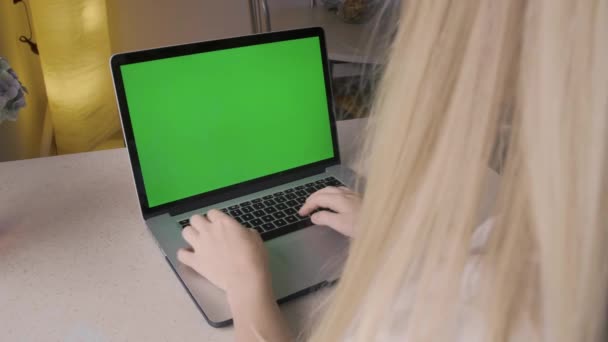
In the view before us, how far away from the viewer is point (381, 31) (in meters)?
0.56

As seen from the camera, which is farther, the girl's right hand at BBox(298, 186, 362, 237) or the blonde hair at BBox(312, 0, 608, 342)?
the girl's right hand at BBox(298, 186, 362, 237)

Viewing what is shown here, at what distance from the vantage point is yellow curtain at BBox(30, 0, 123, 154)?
1877mm

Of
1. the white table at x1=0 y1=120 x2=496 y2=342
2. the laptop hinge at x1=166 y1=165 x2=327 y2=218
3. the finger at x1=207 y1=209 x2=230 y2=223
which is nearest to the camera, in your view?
the white table at x1=0 y1=120 x2=496 y2=342

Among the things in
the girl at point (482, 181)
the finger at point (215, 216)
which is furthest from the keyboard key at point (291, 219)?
the girl at point (482, 181)

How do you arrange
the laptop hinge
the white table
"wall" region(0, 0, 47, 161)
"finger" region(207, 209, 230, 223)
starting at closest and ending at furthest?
the white table < "finger" region(207, 209, 230, 223) < the laptop hinge < "wall" region(0, 0, 47, 161)

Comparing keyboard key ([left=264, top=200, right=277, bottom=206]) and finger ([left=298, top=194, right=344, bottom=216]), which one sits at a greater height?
finger ([left=298, top=194, right=344, bottom=216])

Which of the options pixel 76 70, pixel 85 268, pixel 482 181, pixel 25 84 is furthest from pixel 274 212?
pixel 25 84

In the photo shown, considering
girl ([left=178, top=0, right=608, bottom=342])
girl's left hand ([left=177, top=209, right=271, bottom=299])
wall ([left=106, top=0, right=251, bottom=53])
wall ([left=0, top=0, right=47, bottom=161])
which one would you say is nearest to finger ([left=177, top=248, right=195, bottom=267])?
girl's left hand ([left=177, top=209, right=271, bottom=299])

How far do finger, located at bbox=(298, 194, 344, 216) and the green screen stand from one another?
0.40ft

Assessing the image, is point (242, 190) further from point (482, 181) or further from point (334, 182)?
point (482, 181)

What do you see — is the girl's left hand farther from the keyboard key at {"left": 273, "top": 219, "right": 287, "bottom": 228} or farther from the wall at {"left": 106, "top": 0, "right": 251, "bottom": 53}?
the wall at {"left": 106, "top": 0, "right": 251, "bottom": 53}

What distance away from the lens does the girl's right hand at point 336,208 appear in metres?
0.75

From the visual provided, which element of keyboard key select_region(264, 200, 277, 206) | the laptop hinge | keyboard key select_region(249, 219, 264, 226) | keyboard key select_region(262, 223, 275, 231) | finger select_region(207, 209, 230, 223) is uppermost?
finger select_region(207, 209, 230, 223)

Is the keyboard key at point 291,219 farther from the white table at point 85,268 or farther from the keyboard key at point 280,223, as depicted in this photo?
the white table at point 85,268
